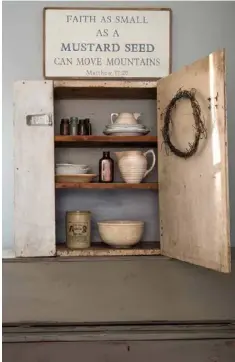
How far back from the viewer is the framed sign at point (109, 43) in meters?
2.43

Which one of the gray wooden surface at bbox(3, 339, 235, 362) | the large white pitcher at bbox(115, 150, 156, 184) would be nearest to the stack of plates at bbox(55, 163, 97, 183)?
the large white pitcher at bbox(115, 150, 156, 184)

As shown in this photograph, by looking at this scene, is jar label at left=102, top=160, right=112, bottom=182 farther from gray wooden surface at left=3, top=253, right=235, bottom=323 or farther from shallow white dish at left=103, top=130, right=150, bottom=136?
gray wooden surface at left=3, top=253, right=235, bottom=323

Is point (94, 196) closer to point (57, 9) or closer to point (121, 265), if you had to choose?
point (121, 265)

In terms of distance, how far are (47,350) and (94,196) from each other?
81cm

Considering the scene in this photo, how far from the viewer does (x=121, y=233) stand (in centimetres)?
209

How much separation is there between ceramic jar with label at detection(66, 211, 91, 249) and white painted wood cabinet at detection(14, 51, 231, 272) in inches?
4.0

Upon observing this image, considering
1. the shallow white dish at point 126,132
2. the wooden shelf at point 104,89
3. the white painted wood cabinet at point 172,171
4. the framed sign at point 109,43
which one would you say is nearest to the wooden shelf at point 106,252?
the white painted wood cabinet at point 172,171

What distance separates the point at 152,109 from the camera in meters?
2.48

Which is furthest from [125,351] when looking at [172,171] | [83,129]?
[83,129]

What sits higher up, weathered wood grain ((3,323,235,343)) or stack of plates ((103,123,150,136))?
stack of plates ((103,123,150,136))

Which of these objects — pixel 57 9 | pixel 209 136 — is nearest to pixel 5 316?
pixel 209 136

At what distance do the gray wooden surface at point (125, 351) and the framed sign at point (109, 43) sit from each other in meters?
1.29

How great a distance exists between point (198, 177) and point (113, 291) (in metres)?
0.59

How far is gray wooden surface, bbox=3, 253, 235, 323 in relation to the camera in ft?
6.42
